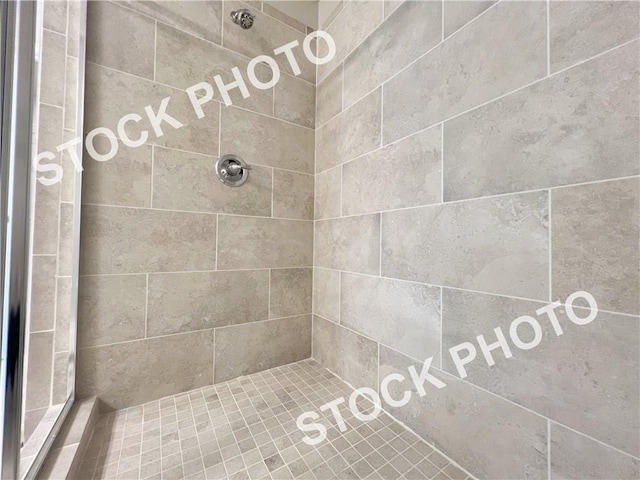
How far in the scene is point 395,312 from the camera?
33.6 inches

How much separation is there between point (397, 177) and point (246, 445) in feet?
3.07

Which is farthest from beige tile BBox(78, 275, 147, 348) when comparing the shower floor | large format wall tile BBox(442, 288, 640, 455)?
large format wall tile BBox(442, 288, 640, 455)

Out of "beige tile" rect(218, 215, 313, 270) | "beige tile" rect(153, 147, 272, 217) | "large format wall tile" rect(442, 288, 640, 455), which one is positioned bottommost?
"large format wall tile" rect(442, 288, 640, 455)

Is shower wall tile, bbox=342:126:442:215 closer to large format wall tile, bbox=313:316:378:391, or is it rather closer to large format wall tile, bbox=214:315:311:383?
large format wall tile, bbox=313:316:378:391

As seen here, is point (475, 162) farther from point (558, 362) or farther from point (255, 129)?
point (255, 129)

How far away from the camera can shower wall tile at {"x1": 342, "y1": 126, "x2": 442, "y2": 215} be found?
0.75 m

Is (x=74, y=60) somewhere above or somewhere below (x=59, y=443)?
above

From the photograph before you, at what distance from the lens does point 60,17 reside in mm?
804

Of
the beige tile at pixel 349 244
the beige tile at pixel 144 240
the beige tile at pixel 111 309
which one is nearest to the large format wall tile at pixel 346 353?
the beige tile at pixel 349 244

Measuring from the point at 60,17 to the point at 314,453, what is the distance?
1519 millimetres

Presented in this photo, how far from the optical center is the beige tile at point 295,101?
1.22 metres

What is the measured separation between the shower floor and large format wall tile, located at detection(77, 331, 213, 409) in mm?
42

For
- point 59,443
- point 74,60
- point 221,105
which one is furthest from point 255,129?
point 59,443

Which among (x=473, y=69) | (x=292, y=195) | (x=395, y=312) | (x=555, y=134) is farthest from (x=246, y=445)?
(x=473, y=69)
